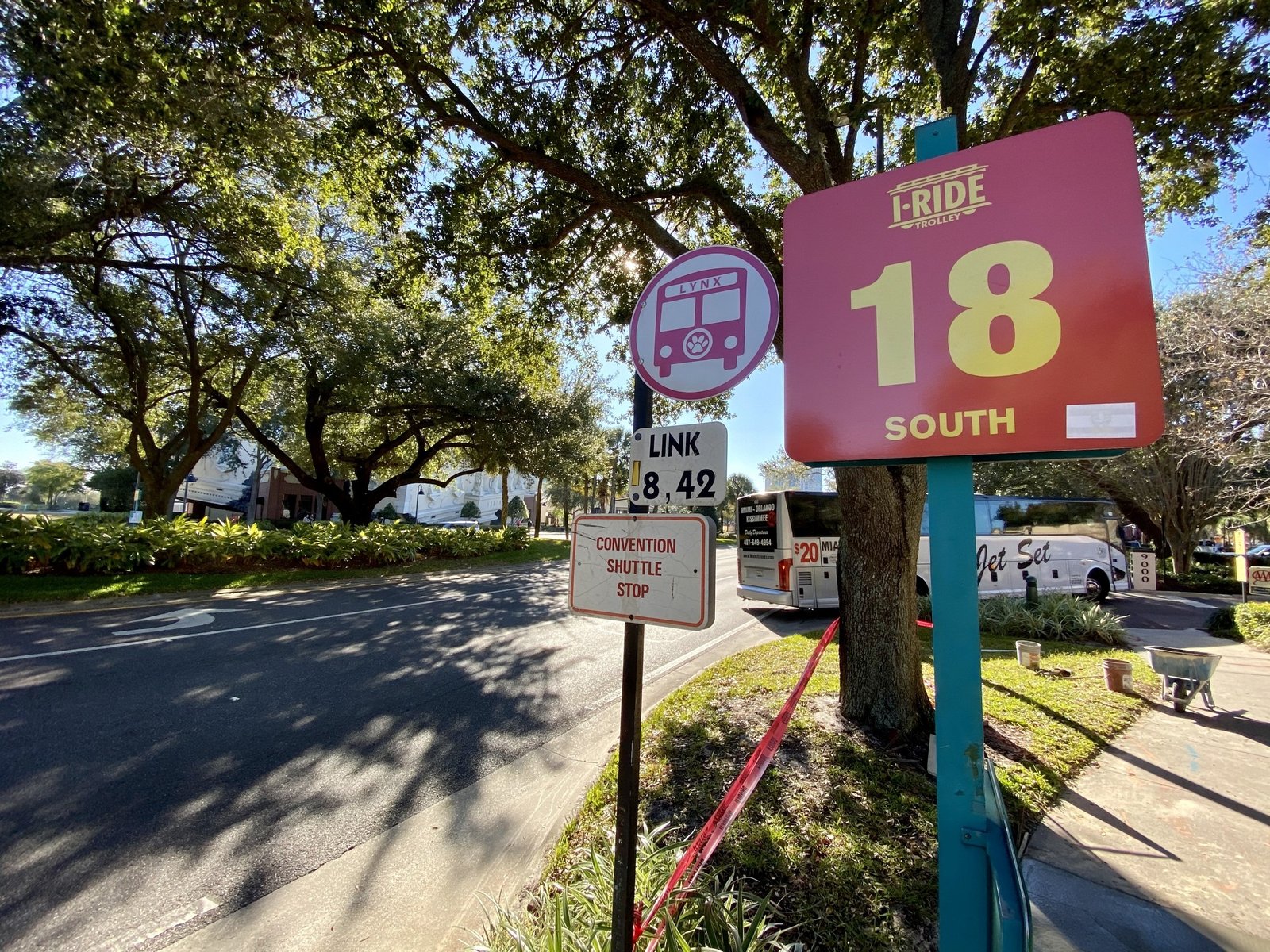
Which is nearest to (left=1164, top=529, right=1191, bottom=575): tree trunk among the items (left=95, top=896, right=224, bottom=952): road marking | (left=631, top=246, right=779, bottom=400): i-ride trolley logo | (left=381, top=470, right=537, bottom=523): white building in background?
(left=631, top=246, right=779, bottom=400): i-ride trolley logo

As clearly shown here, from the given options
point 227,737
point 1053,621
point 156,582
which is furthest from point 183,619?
point 1053,621

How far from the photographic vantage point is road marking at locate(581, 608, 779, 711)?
5.52 metres

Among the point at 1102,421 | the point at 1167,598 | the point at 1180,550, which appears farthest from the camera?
the point at 1180,550

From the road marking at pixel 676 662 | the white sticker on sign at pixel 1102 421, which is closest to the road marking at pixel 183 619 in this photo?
the road marking at pixel 676 662

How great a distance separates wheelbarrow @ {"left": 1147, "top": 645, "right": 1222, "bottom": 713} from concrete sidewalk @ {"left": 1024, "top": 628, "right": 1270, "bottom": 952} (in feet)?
1.24

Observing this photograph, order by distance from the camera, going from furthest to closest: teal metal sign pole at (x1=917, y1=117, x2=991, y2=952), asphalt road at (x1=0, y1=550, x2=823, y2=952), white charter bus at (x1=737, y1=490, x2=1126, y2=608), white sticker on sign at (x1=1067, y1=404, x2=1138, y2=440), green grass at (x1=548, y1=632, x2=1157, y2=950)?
white charter bus at (x1=737, y1=490, x2=1126, y2=608), asphalt road at (x1=0, y1=550, x2=823, y2=952), green grass at (x1=548, y1=632, x2=1157, y2=950), teal metal sign pole at (x1=917, y1=117, x2=991, y2=952), white sticker on sign at (x1=1067, y1=404, x2=1138, y2=440)

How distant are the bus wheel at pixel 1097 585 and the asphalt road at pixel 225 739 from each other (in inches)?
421

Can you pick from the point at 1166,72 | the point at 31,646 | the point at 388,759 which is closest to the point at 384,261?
the point at 31,646

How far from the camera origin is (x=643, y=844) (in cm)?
264

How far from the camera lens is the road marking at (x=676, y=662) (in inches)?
217

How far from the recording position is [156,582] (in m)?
10.6

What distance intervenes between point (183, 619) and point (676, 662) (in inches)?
307

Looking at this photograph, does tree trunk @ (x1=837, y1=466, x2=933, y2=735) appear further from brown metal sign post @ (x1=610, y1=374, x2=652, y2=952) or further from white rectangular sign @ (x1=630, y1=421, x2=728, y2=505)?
brown metal sign post @ (x1=610, y1=374, x2=652, y2=952)

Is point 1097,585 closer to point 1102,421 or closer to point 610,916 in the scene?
point 1102,421
